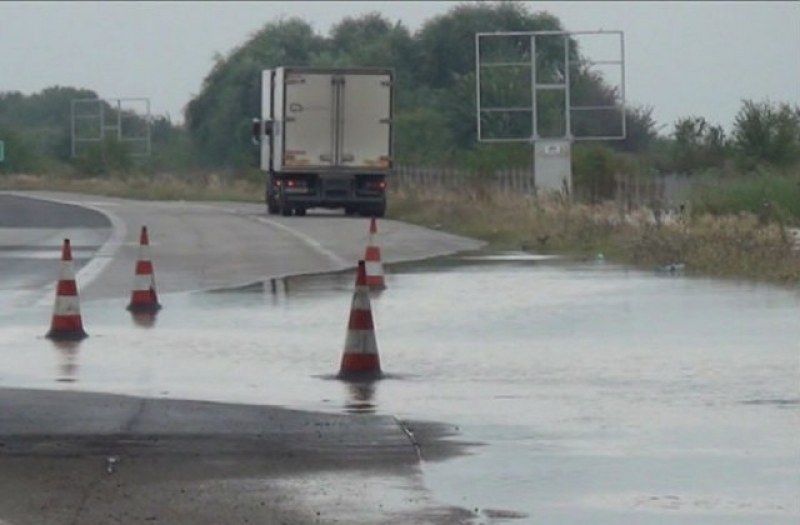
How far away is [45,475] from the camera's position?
10.5m

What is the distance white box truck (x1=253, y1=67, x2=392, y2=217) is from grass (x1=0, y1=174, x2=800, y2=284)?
141cm

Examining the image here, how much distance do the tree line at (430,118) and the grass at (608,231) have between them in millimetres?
6218

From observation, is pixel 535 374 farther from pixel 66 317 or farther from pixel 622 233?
pixel 622 233

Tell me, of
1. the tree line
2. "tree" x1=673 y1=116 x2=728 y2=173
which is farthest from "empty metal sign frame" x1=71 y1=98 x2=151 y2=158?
"tree" x1=673 y1=116 x2=728 y2=173

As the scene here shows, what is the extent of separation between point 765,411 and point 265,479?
147 inches

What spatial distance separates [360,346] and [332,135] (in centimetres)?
3493

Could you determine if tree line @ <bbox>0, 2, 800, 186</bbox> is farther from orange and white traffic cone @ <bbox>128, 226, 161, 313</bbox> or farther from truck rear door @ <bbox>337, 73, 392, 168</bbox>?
orange and white traffic cone @ <bbox>128, 226, 161, 313</bbox>

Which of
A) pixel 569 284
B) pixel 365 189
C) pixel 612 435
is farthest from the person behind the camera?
pixel 365 189

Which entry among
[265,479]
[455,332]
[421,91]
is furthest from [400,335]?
[421,91]

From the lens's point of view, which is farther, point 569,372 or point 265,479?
point 569,372

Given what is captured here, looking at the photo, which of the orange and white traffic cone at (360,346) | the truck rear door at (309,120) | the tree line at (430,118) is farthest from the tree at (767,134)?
the orange and white traffic cone at (360,346)

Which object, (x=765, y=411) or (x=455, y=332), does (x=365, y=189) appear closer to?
(x=455, y=332)

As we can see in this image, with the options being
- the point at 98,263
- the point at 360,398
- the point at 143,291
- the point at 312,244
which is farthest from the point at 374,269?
the point at 312,244

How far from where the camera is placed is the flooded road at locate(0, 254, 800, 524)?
1020 centimetres
